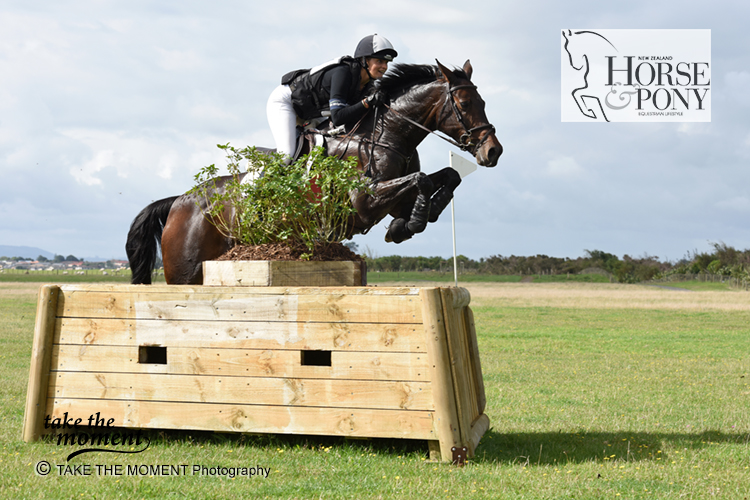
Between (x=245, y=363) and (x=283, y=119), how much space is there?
212 cm

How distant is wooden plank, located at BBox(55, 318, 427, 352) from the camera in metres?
3.63

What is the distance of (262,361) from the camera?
380 cm

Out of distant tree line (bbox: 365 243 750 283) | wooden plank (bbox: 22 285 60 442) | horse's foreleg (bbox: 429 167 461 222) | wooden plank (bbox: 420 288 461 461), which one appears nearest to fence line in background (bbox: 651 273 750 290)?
distant tree line (bbox: 365 243 750 283)

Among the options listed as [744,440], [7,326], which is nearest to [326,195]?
[744,440]

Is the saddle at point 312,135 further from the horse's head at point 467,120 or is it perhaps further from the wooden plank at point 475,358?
the wooden plank at point 475,358

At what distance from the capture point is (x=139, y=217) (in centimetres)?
572

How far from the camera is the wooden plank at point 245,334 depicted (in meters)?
3.63

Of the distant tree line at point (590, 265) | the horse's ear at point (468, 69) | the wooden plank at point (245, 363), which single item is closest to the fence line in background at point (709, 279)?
the distant tree line at point (590, 265)

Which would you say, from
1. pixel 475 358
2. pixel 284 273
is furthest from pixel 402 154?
pixel 475 358

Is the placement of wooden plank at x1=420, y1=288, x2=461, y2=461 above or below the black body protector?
below

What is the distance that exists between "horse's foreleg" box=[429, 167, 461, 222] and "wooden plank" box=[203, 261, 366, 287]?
0.80 metres

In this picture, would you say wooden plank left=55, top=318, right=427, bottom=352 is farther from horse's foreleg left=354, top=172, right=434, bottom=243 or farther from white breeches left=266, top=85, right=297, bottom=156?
white breeches left=266, top=85, right=297, bottom=156

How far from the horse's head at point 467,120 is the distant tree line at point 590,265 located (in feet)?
129

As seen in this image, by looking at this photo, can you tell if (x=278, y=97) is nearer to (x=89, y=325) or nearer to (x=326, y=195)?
(x=326, y=195)
